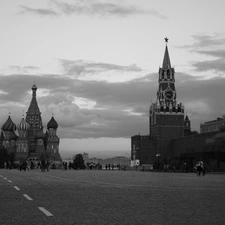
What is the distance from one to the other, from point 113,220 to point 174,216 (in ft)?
4.17

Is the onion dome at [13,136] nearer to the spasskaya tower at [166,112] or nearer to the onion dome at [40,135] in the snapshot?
the onion dome at [40,135]

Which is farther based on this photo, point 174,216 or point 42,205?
point 42,205

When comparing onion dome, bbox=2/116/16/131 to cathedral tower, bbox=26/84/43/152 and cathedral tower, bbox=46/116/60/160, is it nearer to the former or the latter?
cathedral tower, bbox=26/84/43/152

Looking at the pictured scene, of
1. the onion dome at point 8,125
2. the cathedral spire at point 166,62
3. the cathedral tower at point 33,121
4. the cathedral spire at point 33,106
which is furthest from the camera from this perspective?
the onion dome at point 8,125

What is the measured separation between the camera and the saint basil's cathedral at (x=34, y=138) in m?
178

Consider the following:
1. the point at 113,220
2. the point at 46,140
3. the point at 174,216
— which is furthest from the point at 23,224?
the point at 46,140

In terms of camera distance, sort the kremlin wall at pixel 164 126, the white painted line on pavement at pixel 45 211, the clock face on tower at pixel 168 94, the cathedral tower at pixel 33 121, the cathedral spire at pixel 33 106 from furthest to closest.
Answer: the cathedral spire at pixel 33 106 → the cathedral tower at pixel 33 121 → the clock face on tower at pixel 168 94 → the kremlin wall at pixel 164 126 → the white painted line on pavement at pixel 45 211

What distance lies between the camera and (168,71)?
544 feet

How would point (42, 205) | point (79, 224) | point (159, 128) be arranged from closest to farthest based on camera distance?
point (79, 224)
point (42, 205)
point (159, 128)

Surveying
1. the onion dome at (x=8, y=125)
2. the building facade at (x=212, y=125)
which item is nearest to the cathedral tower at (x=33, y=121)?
the onion dome at (x=8, y=125)

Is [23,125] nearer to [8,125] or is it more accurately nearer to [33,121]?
[33,121]

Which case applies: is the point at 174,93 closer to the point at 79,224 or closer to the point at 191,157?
the point at 191,157

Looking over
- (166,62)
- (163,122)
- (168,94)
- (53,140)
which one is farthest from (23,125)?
(166,62)

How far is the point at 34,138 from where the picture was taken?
181 m
